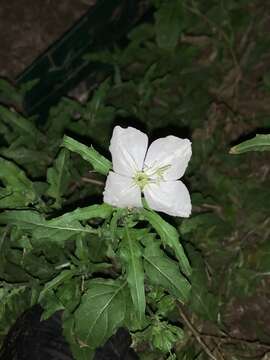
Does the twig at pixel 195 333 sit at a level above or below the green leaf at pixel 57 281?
below

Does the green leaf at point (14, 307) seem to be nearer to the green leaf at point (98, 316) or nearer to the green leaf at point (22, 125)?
the green leaf at point (98, 316)

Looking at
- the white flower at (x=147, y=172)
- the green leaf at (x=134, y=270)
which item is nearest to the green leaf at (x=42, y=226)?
the green leaf at (x=134, y=270)

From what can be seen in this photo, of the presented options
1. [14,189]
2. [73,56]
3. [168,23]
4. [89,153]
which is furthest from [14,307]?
[168,23]

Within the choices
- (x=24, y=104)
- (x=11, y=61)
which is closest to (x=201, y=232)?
(x=24, y=104)

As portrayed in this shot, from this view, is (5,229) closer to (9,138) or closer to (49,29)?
(9,138)

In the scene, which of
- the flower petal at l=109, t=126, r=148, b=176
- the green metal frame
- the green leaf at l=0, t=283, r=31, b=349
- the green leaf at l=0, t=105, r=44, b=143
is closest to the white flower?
the flower petal at l=109, t=126, r=148, b=176

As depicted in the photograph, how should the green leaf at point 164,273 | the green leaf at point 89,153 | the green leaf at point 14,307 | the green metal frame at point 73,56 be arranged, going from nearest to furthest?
1. the green leaf at point 89,153
2. the green leaf at point 164,273
3. the green leaf at point 14,307
4. the green metal frame at point 73,56

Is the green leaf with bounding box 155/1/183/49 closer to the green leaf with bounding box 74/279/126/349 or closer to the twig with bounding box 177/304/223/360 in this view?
the twig with bounding box 177/304/223/360

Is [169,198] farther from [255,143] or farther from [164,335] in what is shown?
[164,335]
